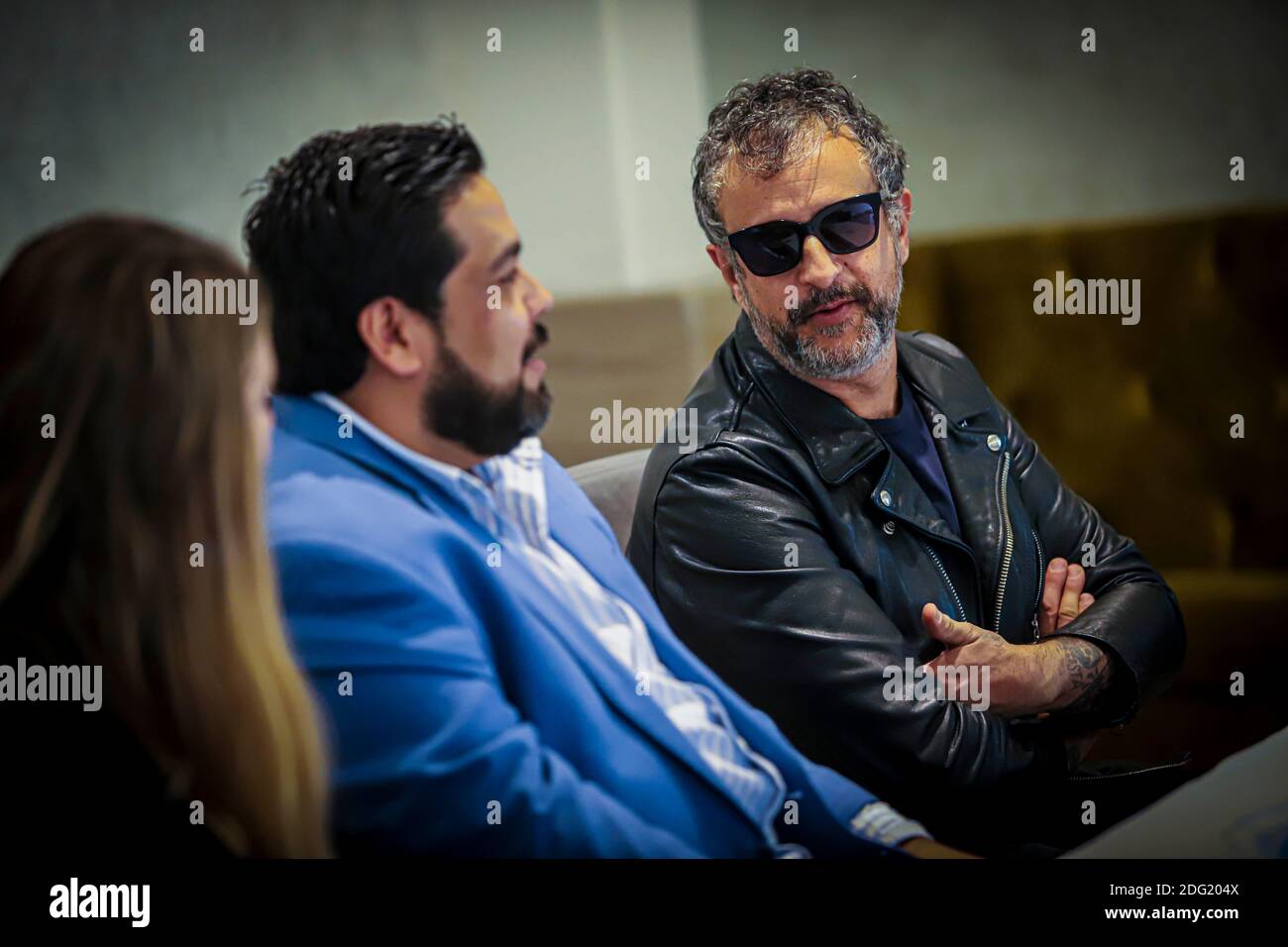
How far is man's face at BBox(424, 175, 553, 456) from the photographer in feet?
6.30

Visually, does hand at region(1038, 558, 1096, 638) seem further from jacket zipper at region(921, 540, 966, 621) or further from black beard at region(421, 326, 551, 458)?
black beard at region(421, 326, 551, 458)

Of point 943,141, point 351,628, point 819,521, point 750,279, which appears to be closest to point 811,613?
point 819,521

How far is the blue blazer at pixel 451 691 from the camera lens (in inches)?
70.9

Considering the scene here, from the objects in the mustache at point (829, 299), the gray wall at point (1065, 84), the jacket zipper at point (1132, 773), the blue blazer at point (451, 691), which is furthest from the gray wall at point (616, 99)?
the jacket zipper at point (1132, 773)

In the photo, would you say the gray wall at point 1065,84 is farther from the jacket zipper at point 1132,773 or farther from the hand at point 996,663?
the jacket zipper at point 1132,773

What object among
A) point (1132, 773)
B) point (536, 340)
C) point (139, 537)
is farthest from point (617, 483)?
point (1132, 773)

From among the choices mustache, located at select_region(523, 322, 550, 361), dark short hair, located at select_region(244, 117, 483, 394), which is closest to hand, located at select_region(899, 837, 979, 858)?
mustache, located at select_region(523, 322, 550, 361)

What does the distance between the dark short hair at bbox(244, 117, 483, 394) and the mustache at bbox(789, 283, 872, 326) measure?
560mm

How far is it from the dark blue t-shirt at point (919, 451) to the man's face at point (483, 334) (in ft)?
1.97

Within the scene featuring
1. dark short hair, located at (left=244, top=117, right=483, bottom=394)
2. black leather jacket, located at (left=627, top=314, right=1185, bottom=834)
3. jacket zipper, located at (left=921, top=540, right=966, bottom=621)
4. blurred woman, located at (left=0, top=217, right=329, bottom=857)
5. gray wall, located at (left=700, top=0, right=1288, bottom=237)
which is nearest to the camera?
blurred woman, located at (left=0, top=217, right=329, bottom=857)

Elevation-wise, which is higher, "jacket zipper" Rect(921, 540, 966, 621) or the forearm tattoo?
"jacket zipper" Rect(921, 540, 966, 621)

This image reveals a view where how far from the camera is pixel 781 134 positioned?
2.08m

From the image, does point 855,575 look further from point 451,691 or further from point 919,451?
point 451,691
